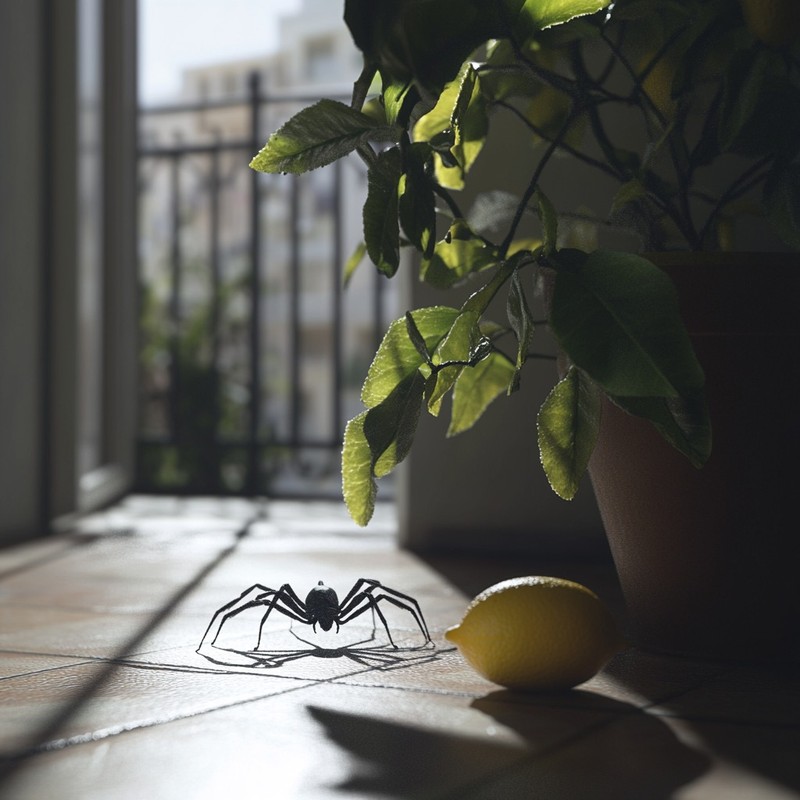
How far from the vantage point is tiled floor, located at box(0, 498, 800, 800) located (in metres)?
0.79

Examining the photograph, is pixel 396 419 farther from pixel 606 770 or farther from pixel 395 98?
pixel 606 770

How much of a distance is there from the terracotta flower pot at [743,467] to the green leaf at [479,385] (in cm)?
30

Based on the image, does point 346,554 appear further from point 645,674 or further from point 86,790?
point 86,790

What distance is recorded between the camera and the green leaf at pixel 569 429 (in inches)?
46.1

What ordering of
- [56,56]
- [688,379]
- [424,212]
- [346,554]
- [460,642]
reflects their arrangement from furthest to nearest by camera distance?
[56,56]
[346,554]
[424,212]
[460,642]
[688,379]

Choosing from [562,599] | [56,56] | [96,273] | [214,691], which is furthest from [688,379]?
[96,273]

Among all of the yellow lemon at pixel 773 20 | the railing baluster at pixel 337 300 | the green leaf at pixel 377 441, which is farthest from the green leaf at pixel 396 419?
the railing baluster at pixel 337 300

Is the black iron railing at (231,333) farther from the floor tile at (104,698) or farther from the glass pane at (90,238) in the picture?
the floor tile at (104,698)

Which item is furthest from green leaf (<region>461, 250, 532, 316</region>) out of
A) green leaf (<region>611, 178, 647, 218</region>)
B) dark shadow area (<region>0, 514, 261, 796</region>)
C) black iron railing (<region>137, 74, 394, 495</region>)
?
black iron railing (<region>137, 74, 394, 495</region>)

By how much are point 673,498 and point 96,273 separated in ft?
7.47

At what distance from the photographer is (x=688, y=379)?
93 cm

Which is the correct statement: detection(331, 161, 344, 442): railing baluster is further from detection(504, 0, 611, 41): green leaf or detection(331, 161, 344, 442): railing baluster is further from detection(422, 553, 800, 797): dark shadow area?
detection(504, 0, 611, 41): green leaf

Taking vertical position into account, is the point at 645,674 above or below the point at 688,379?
below

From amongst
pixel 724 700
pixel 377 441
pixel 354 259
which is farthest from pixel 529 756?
pixel 354 259
